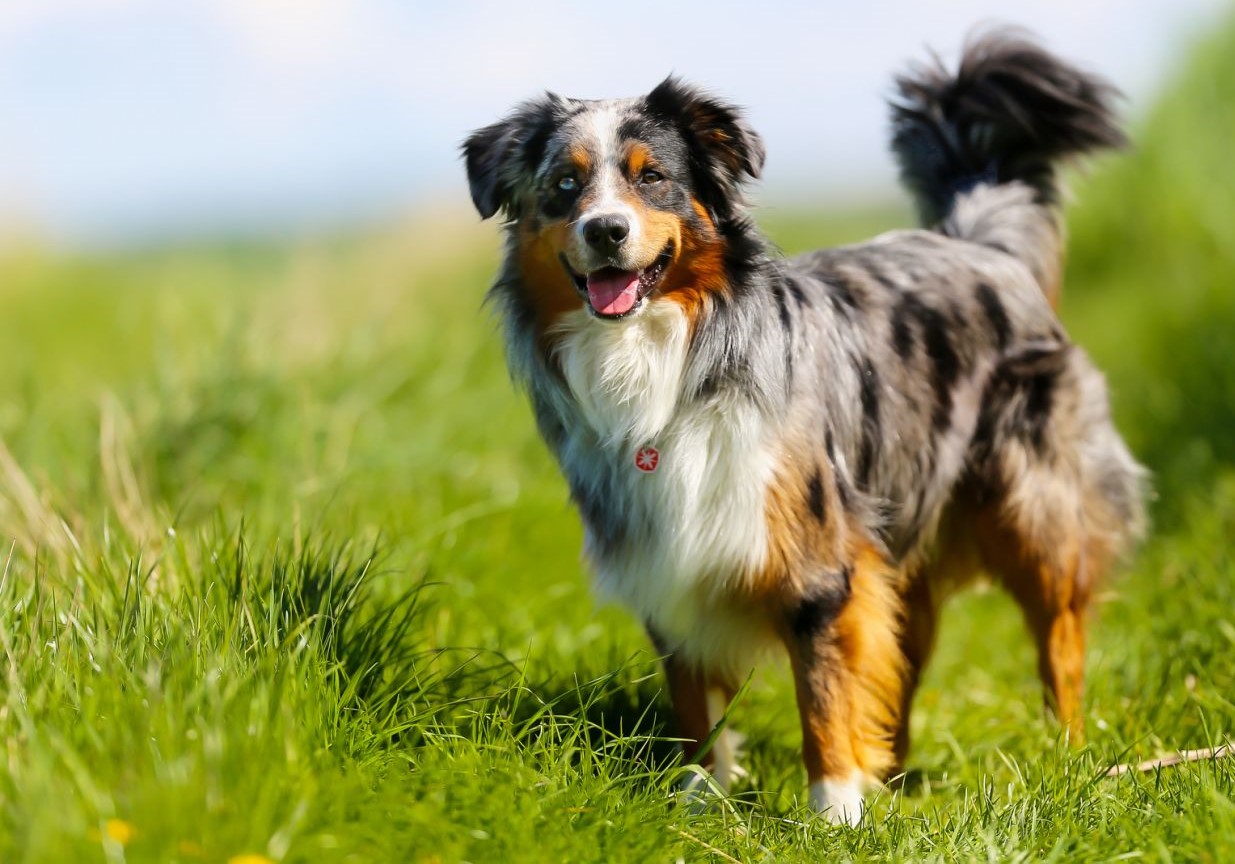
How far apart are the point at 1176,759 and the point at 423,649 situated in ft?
7.93

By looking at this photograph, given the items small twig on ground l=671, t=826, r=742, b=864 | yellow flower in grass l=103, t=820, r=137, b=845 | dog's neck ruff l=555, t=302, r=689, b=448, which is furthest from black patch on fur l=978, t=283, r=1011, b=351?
yellow flower in grass l=103, t=820, r=137, b=845

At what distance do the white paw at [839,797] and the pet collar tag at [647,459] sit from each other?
1.08 metres

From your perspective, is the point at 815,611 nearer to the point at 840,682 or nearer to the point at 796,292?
the point at 840,682

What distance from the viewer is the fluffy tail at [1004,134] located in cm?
518

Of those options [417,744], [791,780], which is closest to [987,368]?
[791,780]

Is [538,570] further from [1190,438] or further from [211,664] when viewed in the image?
[1190,438]

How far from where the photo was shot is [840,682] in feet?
12.8

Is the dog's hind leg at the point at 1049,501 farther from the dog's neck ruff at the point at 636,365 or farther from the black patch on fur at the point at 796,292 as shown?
the dog's neck ruff at the point at 636,365

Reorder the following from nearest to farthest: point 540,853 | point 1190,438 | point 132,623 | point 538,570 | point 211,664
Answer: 1. point 540,853
2. point 211,664
3. point 132,623
4. point 538,570
5. point 1190,438

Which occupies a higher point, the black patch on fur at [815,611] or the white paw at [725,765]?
the black patch on fur at [815,611]

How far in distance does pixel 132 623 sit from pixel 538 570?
7.59ft

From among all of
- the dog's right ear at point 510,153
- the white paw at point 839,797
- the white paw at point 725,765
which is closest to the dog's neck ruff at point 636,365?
the dog's right ear at point 510,153

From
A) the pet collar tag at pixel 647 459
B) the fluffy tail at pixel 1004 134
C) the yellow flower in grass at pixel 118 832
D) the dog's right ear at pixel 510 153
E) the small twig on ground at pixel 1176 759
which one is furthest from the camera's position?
the fluffy tail at pixel 1004 134

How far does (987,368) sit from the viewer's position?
15.3ft
